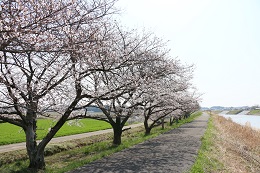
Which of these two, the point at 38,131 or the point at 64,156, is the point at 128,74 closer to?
the point at 64,156

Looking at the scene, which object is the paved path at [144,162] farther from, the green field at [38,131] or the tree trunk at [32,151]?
the green field at [38,131]

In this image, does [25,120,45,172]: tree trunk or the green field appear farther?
the green field

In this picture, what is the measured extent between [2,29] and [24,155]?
1108 centimetres

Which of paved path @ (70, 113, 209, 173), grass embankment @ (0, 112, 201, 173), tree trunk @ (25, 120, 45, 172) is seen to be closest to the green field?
tree trunk @ (25, 120, 45, 172)

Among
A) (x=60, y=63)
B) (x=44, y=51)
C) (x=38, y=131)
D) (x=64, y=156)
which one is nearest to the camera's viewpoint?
(x=44, y=51)

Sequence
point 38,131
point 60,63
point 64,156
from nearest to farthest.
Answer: point 60,63 → point 64,156 → point 38,131

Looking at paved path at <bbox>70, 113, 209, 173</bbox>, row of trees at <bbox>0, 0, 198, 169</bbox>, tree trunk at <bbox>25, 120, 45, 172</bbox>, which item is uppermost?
row of trees at <bbox>0, 0, 198, 169</bbox>

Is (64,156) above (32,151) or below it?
below

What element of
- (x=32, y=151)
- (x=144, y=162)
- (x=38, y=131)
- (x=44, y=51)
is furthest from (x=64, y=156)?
(x=38, y=131)

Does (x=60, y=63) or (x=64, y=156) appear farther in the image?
(x=64, y=156)

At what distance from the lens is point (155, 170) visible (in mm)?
8492

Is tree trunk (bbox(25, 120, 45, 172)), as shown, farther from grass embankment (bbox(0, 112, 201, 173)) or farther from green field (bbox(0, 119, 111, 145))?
green field (bbox(0, 119, 111, 145))

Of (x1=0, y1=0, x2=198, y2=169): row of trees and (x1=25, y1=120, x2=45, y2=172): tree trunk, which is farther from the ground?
(x1=0, y1=0, x2=198, y2=169): row of trees

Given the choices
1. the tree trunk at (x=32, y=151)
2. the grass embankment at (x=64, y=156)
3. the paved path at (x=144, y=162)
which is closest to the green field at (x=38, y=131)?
the tree trunk at (x=32, y=151)
